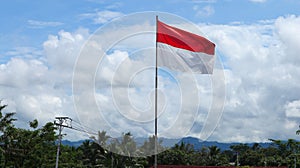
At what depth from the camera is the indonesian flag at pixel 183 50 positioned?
1255cm

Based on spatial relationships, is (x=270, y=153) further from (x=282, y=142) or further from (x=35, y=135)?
(x=35, y=135)

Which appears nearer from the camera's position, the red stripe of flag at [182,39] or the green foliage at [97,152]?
the red stripe of flag at [182,39]

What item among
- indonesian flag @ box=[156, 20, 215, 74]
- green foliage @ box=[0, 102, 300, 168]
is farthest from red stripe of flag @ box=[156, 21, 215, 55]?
green foliage @ box=[0, 102, 300, 168]

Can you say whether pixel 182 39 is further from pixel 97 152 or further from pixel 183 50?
pixel 97 152

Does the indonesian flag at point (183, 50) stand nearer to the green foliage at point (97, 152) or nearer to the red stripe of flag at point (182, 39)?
the red stripe of flag at point (182, 39)

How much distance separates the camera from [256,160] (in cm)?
6438

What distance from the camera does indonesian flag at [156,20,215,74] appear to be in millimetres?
12555

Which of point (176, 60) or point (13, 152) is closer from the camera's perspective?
point (176, 60)

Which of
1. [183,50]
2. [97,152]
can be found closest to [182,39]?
[183,50]

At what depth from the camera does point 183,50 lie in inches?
510

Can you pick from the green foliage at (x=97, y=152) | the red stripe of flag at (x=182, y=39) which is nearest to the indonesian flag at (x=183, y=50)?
the red stripe of flag at (x=182, y=39)

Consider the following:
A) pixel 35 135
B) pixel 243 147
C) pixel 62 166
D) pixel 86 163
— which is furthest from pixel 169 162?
pixel 243 147

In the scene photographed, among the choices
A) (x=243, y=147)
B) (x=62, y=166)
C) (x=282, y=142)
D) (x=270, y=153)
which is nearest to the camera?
(x=62, y=166)

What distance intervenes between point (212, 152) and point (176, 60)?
176ft
